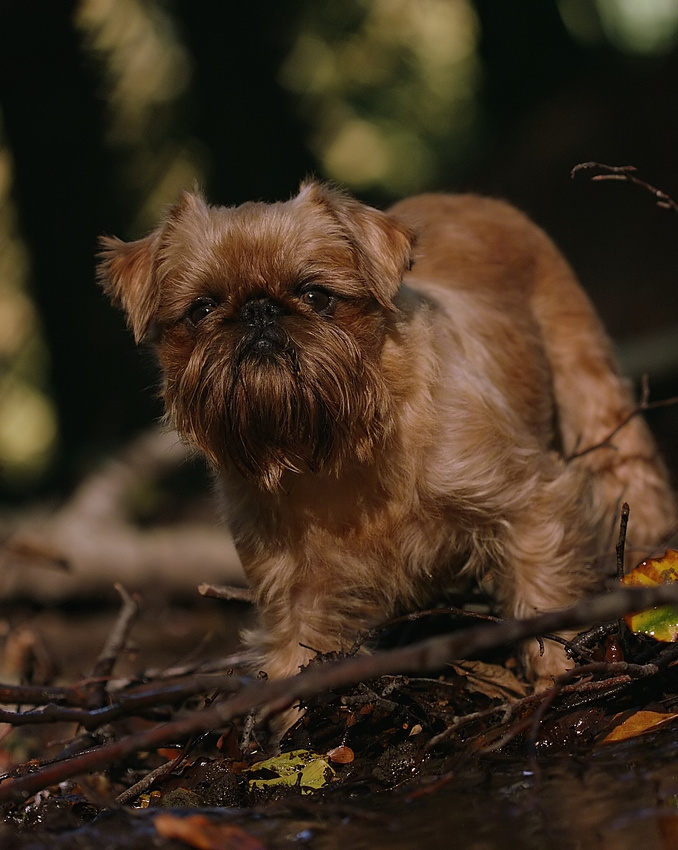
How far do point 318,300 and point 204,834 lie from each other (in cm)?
203

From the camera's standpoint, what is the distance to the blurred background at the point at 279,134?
14.8 metres

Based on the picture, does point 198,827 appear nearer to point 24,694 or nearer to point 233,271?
point 24,694

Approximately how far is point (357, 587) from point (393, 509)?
1.32 feet

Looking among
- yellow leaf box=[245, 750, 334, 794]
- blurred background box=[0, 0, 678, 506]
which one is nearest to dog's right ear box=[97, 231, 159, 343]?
yellow leaf box=[245, 750, 334, 794]

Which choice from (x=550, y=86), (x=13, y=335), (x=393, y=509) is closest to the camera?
(x=393, y=509)

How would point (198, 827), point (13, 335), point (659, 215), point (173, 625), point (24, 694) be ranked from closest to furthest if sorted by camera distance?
point (198, 827) < point (24, 694) < point (173, 625) < point (659, 215) < point (13, 335)

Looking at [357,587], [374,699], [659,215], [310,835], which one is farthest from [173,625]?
[659,215]

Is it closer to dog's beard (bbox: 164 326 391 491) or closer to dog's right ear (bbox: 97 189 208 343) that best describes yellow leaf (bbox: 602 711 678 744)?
dog's beard (bbox: 164 326 391 491)

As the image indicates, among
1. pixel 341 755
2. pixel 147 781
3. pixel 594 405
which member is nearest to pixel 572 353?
pixel 594 405

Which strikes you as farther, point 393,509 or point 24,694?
point 393,509

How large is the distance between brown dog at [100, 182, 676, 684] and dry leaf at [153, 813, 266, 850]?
160cm

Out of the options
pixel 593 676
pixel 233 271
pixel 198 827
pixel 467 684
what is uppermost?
pixel 233 271

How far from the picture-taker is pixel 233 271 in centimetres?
398

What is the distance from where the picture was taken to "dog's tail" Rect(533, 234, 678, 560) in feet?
19.6
